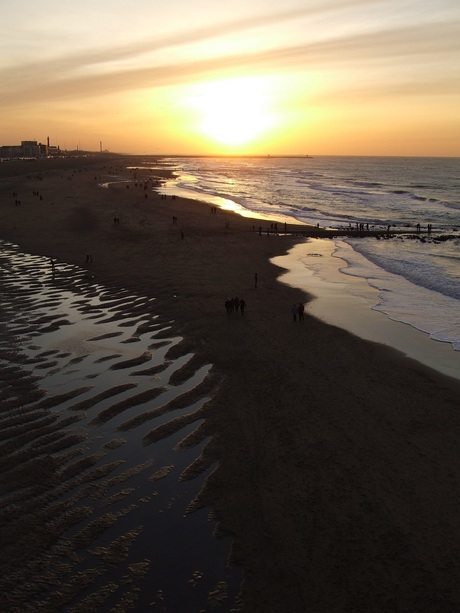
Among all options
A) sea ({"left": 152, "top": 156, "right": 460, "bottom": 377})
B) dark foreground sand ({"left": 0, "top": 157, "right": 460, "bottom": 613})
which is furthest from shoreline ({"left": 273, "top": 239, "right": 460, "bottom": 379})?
dark foreground sand ({"left": 0, "top": 157, "right": 460, "bottom": 613})

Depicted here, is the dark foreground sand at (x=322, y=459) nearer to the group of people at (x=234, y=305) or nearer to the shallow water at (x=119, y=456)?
the group of people at (x=234, y=305)

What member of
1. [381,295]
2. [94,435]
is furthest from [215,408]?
[381,295]

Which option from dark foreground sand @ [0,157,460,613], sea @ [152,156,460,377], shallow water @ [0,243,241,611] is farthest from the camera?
sea @ [152,156,460,377]

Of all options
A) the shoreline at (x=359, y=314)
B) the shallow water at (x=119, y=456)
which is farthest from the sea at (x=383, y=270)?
the shallow water at (x=119, y=456)

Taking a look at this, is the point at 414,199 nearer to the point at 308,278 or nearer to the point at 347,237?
the point at 347,237

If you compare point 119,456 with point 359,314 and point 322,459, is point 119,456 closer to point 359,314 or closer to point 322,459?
point 322,459

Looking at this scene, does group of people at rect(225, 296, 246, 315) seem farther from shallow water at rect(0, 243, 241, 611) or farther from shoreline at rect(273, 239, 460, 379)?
shoreline at rect(273, 239, 460, 379)
